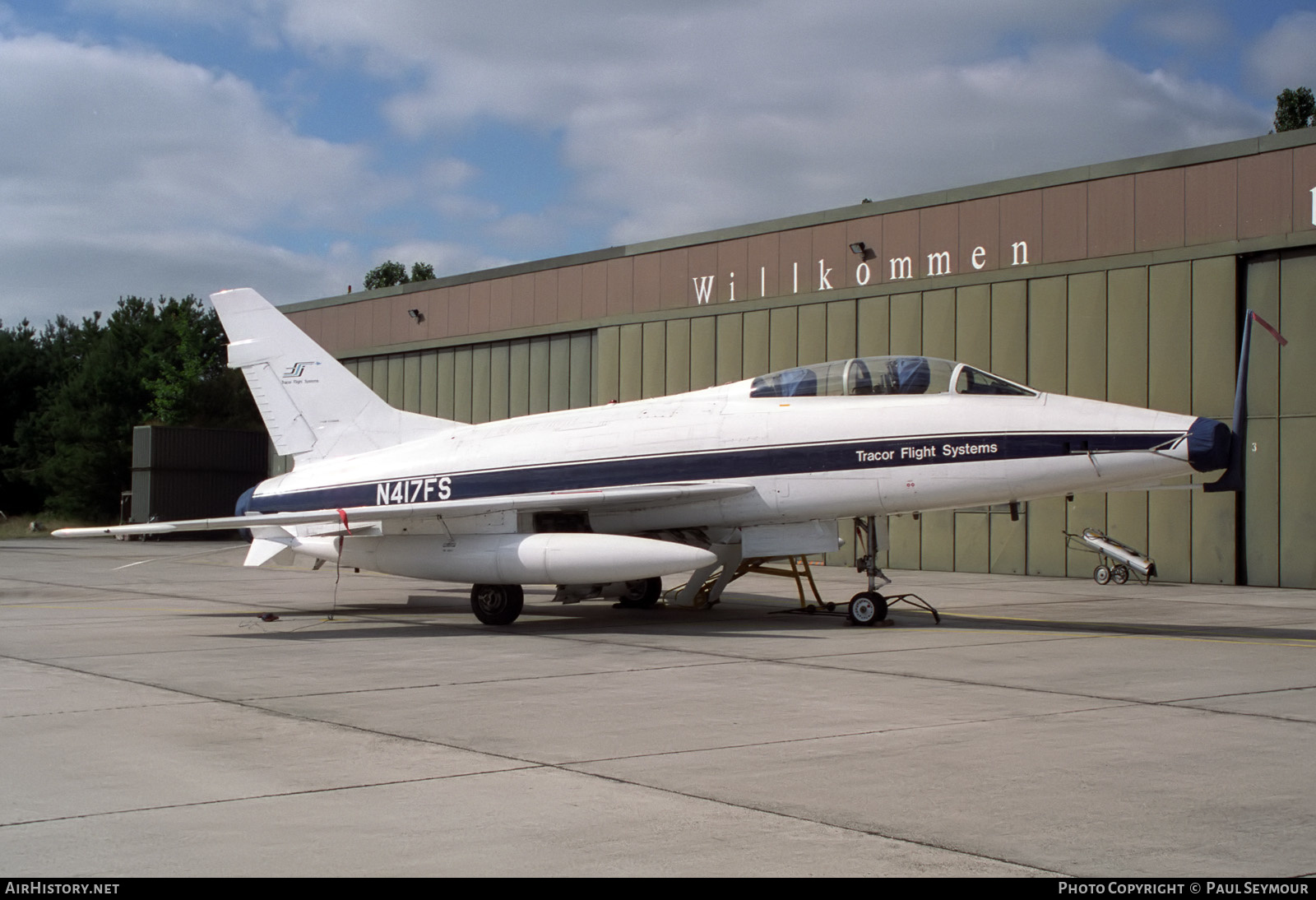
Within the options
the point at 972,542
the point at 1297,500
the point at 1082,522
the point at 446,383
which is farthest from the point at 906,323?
the point at 446,383

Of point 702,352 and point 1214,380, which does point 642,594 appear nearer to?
point 1214,380

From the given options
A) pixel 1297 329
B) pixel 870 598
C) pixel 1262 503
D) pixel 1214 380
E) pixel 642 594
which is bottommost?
pixel 642 594

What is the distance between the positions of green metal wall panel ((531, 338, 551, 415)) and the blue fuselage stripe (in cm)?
1663

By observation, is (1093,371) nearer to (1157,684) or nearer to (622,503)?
(622,503)

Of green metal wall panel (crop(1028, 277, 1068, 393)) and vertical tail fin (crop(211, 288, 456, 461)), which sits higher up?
green metal wall panel (crop(1028, 277, 1068, 393))

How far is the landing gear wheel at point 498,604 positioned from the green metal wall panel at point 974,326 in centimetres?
1324

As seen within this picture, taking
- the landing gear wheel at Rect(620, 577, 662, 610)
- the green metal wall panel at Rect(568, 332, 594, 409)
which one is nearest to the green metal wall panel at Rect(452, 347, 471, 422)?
the green metal wall panel at Rect(568, 332, 594, 409)

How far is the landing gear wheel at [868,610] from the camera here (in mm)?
13875

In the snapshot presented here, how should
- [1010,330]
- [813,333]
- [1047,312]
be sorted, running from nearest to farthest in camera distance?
1. [1047,312]
2. [1010,330]
3. [813,333]

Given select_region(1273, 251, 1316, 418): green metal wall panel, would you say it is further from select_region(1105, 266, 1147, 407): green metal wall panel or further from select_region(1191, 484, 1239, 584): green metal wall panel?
select_region(1105, 266, 1147, 407): green metal wall panel

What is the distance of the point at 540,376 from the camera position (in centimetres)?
3319

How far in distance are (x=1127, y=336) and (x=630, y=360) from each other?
12626 mm

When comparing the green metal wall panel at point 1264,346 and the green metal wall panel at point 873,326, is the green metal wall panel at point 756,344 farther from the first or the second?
the green metal wall panel at point 1264,346

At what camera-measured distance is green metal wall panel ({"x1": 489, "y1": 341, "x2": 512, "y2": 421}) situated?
112ft
